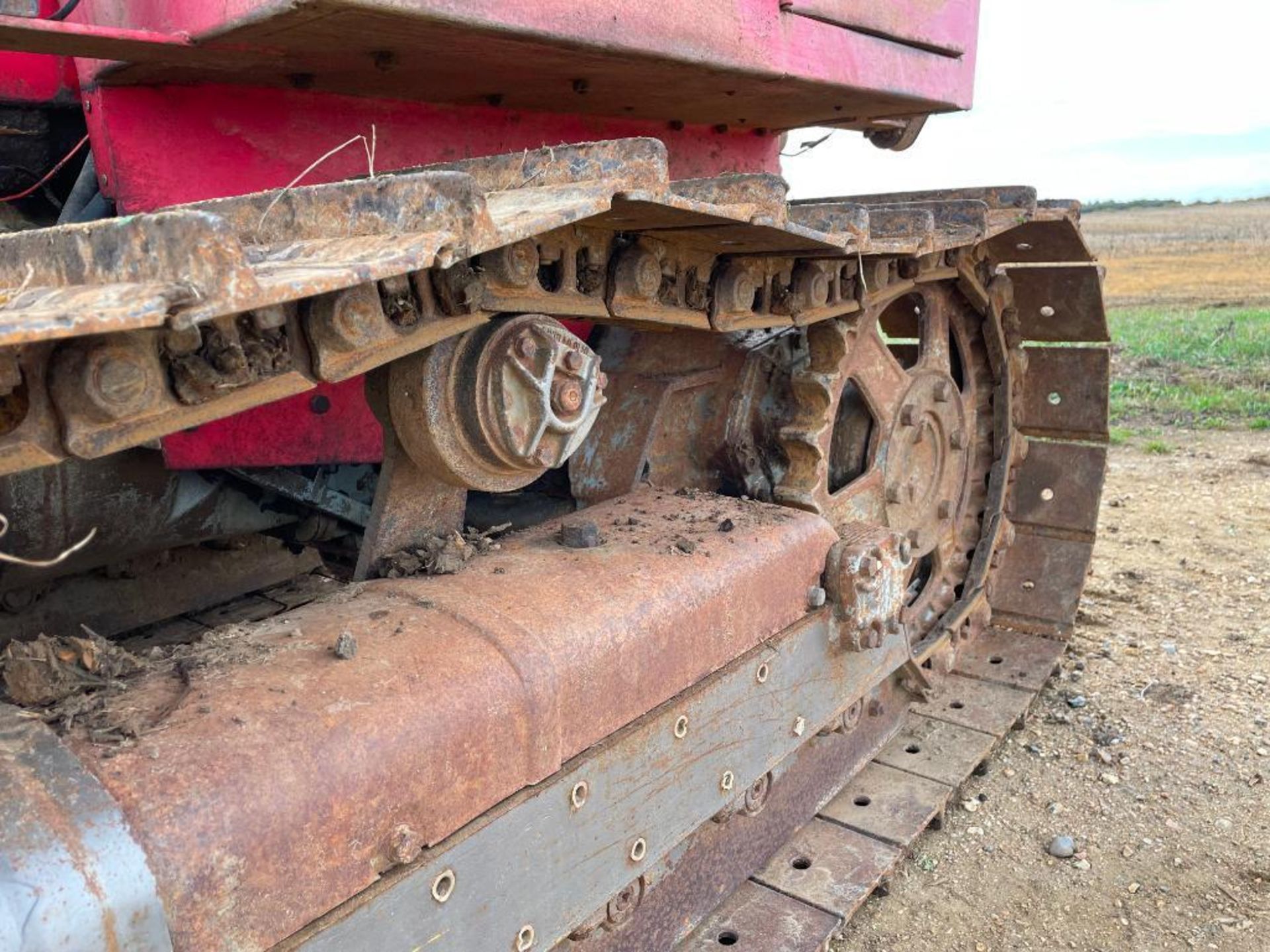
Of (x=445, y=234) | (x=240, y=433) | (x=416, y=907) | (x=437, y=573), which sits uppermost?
(x=445, y=234)

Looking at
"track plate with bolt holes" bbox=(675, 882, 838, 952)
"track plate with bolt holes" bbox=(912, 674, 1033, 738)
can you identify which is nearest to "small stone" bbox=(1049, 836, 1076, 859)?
"track plate with bolt holes" bbox=(912, 674, 1033, 738)

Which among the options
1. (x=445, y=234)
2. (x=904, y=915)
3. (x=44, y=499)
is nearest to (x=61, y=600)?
(x=44, y=499)

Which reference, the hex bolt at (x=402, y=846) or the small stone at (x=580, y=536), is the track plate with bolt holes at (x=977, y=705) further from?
the hex bolt at (x=402, y=846)

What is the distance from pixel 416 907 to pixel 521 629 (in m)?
0.43

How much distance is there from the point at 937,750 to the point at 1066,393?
1.44 metres

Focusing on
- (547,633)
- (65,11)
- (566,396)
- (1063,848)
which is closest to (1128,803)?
(1063,848)

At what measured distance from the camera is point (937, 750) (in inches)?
131

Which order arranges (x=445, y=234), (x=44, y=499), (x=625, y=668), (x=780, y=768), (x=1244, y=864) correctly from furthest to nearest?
(x=1244, y=864)
(x=780, y=768)
(x=44, y=499)
(x=625, y=668)
(x=445, y=234)

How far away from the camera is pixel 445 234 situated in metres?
1.28

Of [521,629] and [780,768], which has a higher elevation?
[521,629]

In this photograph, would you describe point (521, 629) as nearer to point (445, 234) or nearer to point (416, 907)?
point (416, 907)

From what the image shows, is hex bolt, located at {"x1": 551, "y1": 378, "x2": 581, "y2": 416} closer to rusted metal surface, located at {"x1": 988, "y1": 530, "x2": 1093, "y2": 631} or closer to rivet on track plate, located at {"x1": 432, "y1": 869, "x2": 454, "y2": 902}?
rivet on track plate, located at {"x1": 432, "y1": 869, "x2": 454, "y2": 902}

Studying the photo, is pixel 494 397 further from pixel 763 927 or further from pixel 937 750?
pixel 937 750

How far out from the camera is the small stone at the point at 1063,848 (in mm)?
2953
